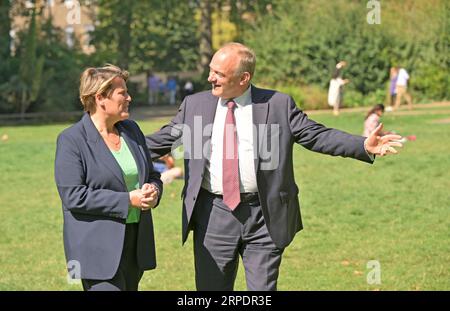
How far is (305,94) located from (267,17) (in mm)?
7870

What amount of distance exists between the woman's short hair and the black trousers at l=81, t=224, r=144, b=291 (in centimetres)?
80

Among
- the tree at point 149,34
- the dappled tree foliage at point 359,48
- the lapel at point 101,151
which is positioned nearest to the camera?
the lapel at point 101,151

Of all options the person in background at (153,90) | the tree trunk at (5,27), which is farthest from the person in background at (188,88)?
the tree trunk at (5,27)

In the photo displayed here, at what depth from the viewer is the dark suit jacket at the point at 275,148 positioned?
6.52 metres

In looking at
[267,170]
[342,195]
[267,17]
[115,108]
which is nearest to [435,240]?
[342,195]

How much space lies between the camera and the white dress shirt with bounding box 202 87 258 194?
6.50m

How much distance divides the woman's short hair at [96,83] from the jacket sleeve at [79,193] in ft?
0.93

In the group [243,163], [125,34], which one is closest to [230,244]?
[243,163]

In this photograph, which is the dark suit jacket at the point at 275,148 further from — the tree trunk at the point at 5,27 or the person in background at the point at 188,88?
the person in background at the point at 188,88

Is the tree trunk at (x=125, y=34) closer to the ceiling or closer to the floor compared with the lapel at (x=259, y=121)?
closer to the floor

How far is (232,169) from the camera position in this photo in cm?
644

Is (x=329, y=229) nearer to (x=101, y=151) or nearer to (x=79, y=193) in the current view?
(x=101, y=151)

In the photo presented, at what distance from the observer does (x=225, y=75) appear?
21.2ft
